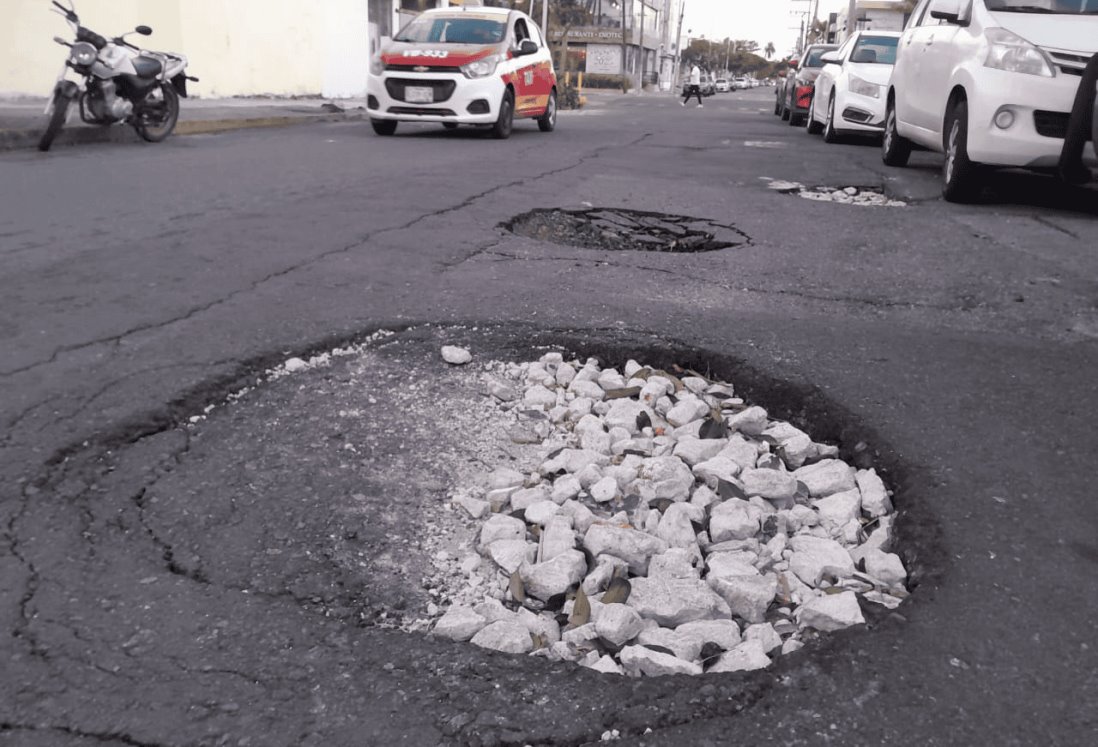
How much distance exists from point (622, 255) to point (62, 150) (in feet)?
24.4

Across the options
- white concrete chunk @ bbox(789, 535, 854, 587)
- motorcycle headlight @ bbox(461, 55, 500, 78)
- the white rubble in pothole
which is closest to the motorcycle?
motorcycle headlight @ bbox(461, 55, 500, 78)

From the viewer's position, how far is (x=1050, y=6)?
729cm

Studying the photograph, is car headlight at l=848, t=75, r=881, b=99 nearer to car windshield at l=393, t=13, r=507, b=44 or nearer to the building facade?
car windshield at l=393, t=13, r=507, b=44

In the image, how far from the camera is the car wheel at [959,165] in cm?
736

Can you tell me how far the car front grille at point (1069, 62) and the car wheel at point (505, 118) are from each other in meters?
7.83

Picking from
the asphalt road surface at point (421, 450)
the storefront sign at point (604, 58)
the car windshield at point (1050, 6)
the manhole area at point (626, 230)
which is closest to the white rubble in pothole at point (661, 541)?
the asphalt road surface at point (421, 450)

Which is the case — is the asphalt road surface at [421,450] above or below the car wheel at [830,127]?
below

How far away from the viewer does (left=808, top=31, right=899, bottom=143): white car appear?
42.7 feet

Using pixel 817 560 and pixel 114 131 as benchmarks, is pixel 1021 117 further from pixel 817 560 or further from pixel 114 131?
pixel 114 131

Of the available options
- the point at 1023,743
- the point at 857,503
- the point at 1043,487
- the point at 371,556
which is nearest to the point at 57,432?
the point at 371,556

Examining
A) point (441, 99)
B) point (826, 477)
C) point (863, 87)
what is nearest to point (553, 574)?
point (826, 477)

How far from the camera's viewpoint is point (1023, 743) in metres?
1.58

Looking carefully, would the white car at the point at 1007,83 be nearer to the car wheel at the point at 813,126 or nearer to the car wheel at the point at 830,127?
the car wheel at the point at 830,127

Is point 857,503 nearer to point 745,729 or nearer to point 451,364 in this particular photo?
point 745,729
